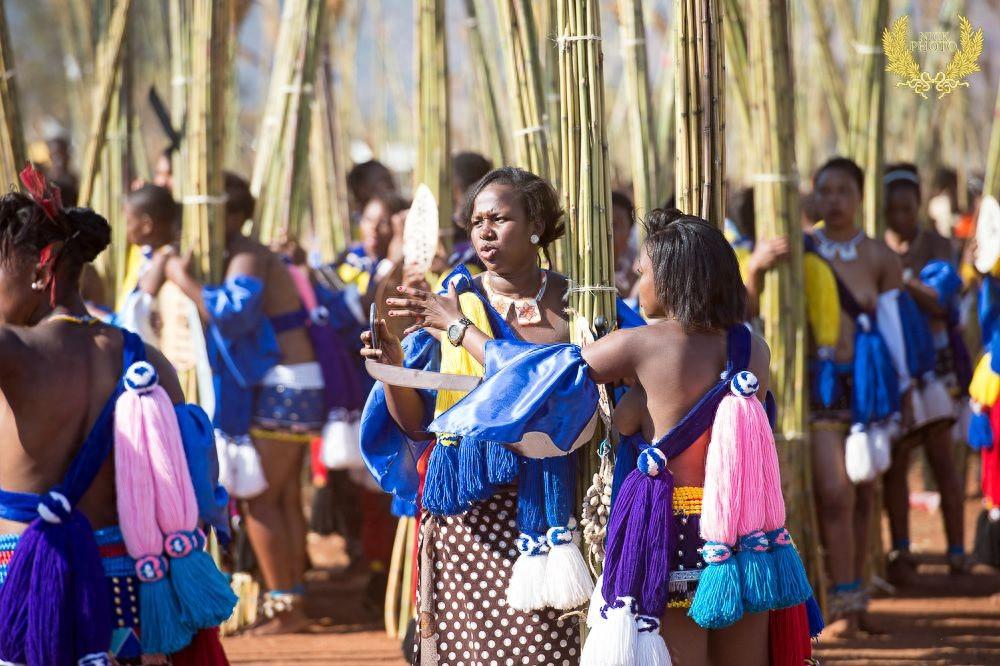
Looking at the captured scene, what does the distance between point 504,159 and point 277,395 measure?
153 cm

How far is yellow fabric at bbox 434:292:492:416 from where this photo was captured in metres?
3.37

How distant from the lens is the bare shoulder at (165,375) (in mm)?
3215

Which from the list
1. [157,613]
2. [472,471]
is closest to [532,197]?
[472,471]

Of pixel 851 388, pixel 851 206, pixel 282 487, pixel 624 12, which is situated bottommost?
pixel 282 487

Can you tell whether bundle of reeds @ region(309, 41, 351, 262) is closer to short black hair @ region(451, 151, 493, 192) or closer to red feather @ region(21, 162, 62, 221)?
short black hair @ region(451, 151, 493, 192)

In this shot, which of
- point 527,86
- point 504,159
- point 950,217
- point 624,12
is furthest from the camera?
point 950,217

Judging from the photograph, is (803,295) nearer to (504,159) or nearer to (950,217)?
(504,159)

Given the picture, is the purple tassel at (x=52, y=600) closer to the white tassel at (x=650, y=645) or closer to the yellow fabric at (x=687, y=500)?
the white tassel at (x=650, y=645)

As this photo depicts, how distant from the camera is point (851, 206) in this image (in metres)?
5.62

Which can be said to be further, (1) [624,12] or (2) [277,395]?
(2) [277,395]

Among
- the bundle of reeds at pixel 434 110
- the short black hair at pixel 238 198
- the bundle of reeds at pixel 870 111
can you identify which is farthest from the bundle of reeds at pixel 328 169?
the bundle of reeds at pixel 870 111

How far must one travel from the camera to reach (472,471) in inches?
128

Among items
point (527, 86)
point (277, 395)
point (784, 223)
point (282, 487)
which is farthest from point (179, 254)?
point (784, 223)

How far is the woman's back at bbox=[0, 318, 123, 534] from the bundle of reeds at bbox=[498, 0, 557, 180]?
1618mm
